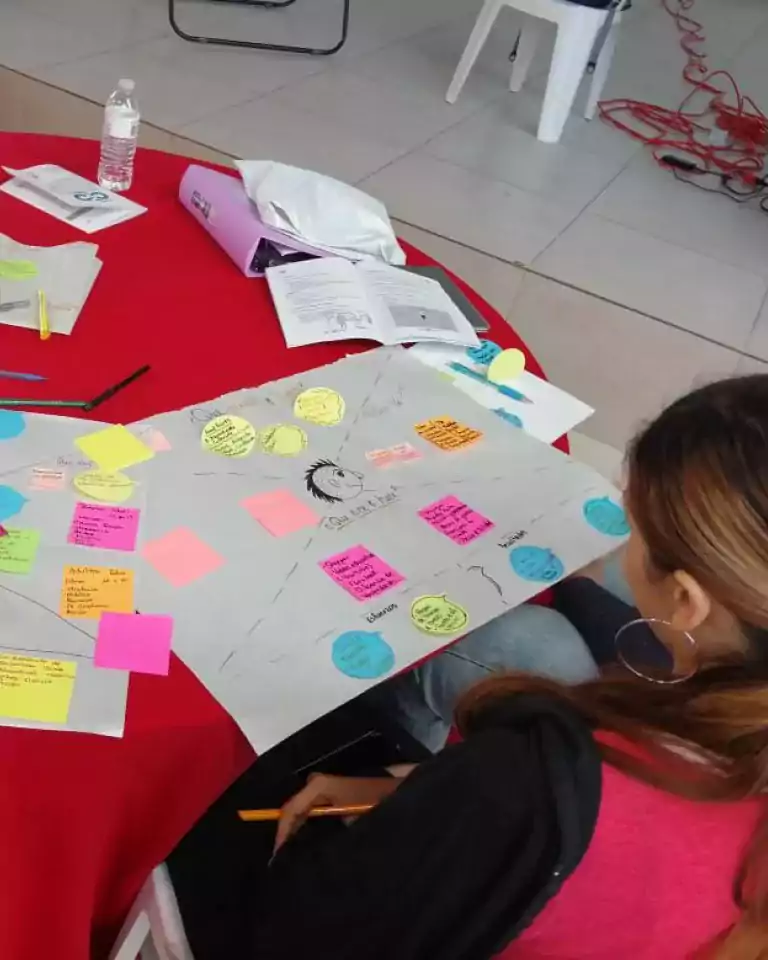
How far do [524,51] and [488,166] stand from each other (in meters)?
0.69

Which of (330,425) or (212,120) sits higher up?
(330,425)

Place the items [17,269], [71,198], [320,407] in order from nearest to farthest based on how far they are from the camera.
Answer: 1. [320,407]
2. [17,269]
3. [71,198]

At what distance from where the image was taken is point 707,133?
330 centimetres

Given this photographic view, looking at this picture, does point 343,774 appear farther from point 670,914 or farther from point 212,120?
point 212,120

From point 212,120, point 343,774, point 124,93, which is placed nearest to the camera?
point 343,774

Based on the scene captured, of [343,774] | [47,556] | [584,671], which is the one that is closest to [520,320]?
[584,671]

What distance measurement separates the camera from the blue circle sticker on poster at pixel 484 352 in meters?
1.28

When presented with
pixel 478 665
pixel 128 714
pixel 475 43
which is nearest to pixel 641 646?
pixel 478 665

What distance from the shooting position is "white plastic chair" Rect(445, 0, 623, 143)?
107 inches

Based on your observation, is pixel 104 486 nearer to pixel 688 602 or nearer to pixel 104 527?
pixel 104 527

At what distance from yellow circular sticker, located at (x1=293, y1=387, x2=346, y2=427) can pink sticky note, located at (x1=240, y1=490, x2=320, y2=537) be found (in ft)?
0.45

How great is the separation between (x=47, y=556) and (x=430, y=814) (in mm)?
381

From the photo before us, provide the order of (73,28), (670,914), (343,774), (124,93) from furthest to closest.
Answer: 1. (73,28)
2. (124,93)
3. (343,774)
4. (670,914)

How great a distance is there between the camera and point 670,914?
0.65 metres
